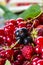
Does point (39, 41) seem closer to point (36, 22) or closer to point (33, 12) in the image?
point (36, 22)

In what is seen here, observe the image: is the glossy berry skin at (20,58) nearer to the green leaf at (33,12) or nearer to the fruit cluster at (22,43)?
the fruit cluster at (22,43)

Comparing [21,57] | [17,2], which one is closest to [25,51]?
[21,57]

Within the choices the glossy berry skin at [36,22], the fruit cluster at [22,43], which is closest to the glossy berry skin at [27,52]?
the fruit cluster at [22,43]

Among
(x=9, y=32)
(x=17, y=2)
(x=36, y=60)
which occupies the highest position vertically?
(x=17, y=2)

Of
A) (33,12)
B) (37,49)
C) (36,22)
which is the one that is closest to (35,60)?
(37,49)

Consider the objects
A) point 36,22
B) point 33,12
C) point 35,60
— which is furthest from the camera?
point 33,12

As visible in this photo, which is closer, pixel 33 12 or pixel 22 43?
pixel 22 43

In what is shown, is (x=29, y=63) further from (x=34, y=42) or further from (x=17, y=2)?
(x=17, y=2)

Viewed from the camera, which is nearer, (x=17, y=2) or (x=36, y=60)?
(x=36, y=60)
